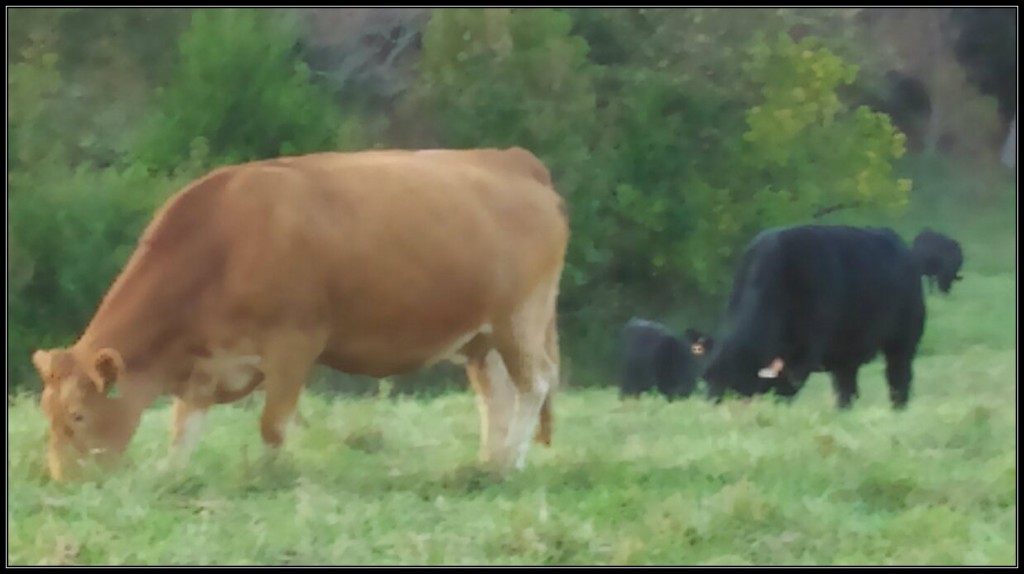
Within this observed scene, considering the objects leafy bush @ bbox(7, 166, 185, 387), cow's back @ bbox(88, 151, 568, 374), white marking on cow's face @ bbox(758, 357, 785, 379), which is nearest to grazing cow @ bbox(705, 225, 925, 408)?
white marking on cow's face @ bbox(758, 357, 785, 379)

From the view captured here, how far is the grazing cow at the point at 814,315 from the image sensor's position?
13.1 feet

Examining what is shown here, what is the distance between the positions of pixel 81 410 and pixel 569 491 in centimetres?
121

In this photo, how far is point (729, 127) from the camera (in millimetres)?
4004

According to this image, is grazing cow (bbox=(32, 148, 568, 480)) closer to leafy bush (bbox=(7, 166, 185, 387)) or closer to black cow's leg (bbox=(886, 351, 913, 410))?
leafy bush (bbox=(7, 166, 185, 387))

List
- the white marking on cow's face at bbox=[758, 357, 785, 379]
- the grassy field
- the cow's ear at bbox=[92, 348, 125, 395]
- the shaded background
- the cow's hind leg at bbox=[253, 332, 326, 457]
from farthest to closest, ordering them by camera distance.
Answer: the white marking on cow's face at bbox=[758, 357, 785, 379], the shaded background, the cow's hind leg at bbox=[253, 332, 326, 457], the cow's ear at bbox=[92, 348, 125, 395], the grassy field

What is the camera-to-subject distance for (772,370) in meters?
3.98

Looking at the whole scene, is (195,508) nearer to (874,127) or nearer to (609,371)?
(609,371)

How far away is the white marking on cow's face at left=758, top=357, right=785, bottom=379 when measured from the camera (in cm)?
398

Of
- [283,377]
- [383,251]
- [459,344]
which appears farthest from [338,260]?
[459,344]

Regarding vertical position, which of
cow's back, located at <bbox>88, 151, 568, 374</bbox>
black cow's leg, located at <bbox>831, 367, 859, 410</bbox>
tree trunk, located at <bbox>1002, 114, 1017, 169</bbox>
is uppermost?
tree trunk, located at <bbox>1002, 114, 1017, 169</bbox>

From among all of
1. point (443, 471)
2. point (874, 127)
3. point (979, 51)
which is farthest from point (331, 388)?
point (979, 51)

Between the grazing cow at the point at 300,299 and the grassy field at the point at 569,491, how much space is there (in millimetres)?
119

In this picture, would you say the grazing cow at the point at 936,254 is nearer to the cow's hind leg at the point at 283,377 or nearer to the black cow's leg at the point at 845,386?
the black cow's leg at the point at 845,386

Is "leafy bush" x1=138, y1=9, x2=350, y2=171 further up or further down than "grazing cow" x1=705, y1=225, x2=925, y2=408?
further up
